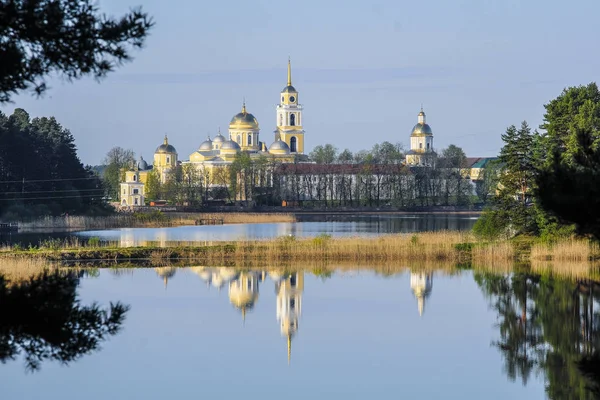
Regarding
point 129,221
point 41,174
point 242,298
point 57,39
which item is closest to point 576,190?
point 57,39

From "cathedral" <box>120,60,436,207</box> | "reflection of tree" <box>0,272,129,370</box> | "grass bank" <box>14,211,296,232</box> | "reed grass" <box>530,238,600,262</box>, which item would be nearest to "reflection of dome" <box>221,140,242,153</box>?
"cathedral" <box>120,60,436,207</box>

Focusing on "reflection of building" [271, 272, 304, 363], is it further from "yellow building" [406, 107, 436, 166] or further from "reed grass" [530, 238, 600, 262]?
"yellow building" [406, 107, 436, 166]

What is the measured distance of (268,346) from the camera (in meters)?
20.5

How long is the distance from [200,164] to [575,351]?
97.2 meters

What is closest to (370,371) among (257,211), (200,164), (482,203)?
(257,211)

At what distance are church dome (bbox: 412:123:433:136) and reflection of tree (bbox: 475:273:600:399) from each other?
356ft

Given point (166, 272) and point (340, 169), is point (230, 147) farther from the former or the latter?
point (166, 272)

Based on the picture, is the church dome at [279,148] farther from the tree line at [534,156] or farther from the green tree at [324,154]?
the tree line at [534,156]

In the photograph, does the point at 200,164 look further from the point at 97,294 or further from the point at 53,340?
the point at 53,340

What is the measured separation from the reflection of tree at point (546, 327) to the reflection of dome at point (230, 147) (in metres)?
87.9

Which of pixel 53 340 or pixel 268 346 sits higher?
pixel 53 340

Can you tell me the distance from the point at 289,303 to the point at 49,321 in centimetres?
1771

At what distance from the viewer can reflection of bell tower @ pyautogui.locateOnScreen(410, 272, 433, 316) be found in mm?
25961

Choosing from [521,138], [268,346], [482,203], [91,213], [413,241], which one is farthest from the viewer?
[482,203]
